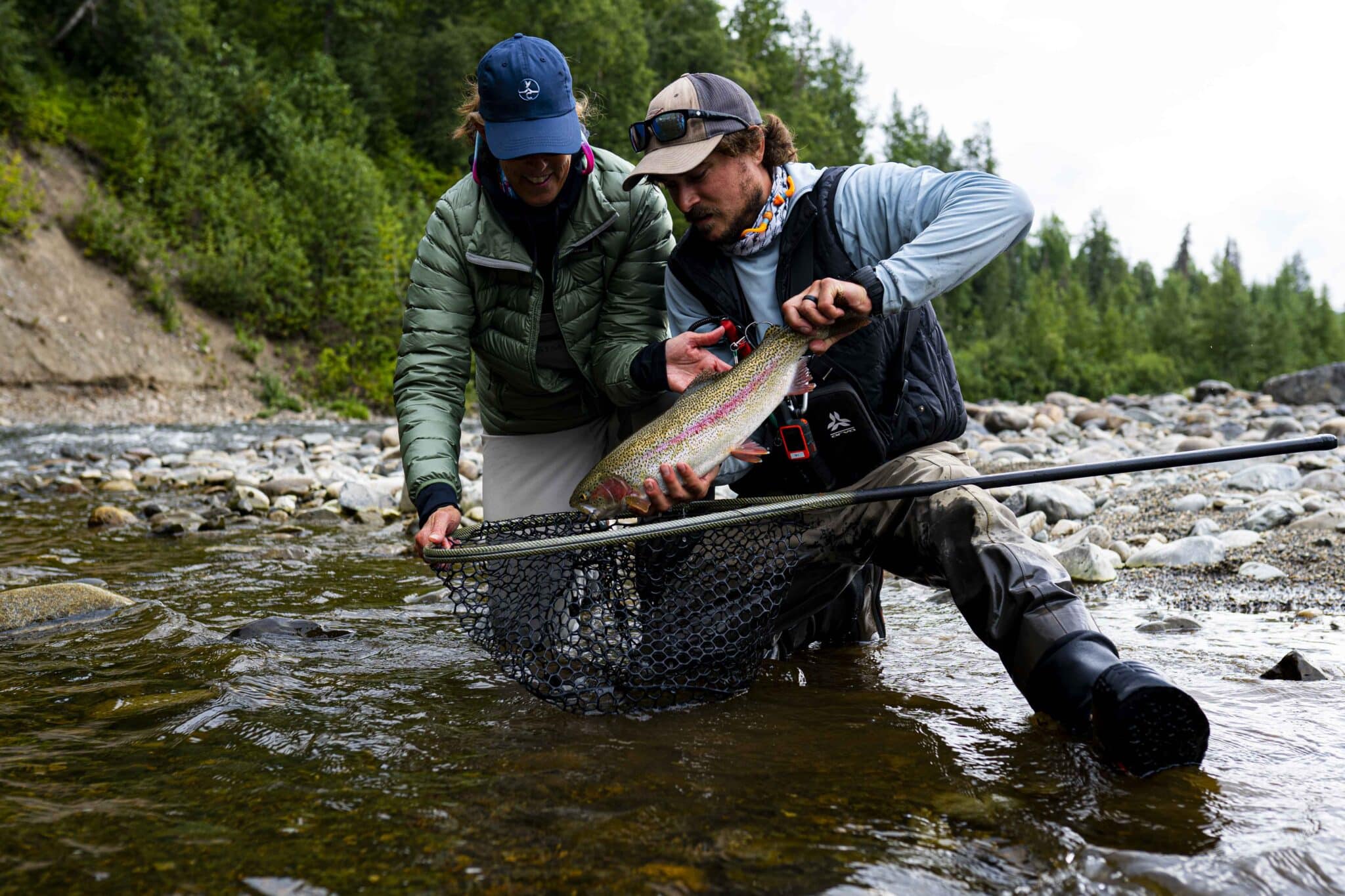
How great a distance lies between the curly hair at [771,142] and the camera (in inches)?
154

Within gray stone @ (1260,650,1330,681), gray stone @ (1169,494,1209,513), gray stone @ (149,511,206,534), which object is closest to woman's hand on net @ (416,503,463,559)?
gray stone @ (1260,650,1330,681)

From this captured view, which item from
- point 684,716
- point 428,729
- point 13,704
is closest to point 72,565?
point 13,704

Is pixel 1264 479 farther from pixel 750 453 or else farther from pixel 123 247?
pixel 123 247

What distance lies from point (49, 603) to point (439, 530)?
2.71m

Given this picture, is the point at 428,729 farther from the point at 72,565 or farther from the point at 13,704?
the point at 72,565

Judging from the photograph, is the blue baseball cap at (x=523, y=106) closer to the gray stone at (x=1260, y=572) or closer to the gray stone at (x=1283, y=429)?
the gray stone at (x=1260, y=572)

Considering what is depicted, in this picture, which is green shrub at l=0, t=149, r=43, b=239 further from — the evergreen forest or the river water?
the river water

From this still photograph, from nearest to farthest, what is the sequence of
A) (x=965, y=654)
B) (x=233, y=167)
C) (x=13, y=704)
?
1. (x=13, y=704)
2. (x=965, y=654)
3. (x=233, y=167)

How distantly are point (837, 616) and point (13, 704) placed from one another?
329cm

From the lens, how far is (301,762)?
123 inches

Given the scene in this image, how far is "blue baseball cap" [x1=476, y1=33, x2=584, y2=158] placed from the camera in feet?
12.7

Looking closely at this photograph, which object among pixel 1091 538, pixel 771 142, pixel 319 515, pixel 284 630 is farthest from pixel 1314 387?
pixel 284 630

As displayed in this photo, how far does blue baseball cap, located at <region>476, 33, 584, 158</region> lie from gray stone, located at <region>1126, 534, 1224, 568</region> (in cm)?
429

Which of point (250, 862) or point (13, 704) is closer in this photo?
point (250, 862)
